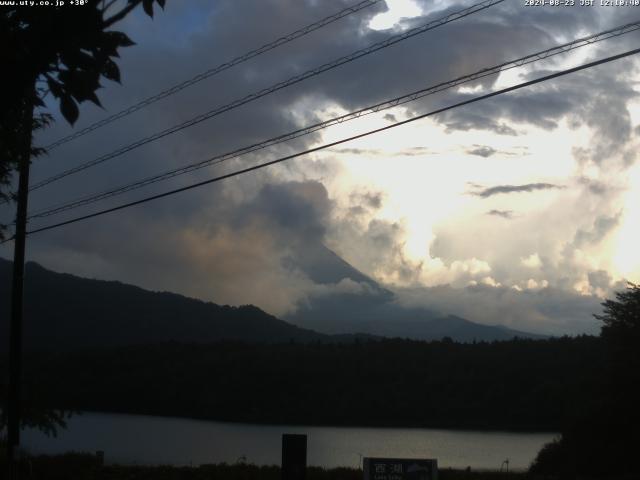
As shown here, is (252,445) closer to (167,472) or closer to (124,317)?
(167,472)

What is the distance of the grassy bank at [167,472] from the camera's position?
15.5 m

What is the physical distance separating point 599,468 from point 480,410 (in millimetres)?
55434

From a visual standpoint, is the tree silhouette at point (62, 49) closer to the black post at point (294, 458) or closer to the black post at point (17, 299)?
the black post at point (294, 458)

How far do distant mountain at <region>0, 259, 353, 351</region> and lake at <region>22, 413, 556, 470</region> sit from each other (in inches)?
2577

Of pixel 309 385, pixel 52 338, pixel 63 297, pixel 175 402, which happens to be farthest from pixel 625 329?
pixel 63 297

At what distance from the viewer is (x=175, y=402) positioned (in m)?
93.6

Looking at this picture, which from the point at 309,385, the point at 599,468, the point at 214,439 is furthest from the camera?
the point at 309,385

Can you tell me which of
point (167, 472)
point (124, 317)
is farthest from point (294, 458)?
point (124, 317)

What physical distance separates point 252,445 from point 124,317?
109965 millimetres

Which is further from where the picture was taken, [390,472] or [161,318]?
[161,318]

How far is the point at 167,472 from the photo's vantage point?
16.1 metres

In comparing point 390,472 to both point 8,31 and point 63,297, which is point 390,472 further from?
point 63,297

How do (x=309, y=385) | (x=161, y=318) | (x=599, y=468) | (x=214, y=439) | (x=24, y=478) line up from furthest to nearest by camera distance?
(x=161, y=318) → (x=309, y=385) → (x=214, y=439) → (x=599, y=468) → (x=24, y=478)

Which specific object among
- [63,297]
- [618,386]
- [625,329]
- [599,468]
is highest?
[63,297]
